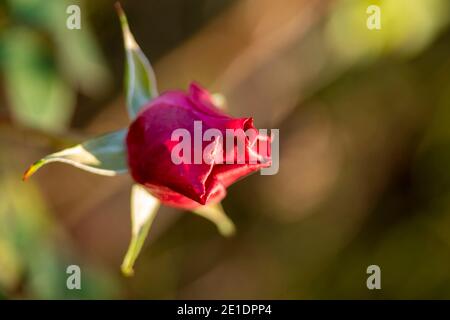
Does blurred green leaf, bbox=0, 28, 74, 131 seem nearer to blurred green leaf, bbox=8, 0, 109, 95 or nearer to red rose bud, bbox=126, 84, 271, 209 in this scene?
blurred green leaf, bbox=8, 0, 109, 95

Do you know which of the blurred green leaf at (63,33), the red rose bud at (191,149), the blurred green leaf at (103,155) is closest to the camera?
the red rose bud at (191,149)

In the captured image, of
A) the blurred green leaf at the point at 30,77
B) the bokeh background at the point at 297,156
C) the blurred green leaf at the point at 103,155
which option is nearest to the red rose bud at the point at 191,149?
the blurred green leaf at the point at 103,155

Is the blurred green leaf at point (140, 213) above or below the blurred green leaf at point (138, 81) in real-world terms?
below

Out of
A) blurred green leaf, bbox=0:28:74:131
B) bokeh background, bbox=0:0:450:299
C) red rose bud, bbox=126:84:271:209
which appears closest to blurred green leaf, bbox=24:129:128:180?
red rose bud, bbox=126:84:271:209

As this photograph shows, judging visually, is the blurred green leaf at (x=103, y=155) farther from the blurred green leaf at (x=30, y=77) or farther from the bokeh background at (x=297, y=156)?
the bokeh background at (x=297, y=156)

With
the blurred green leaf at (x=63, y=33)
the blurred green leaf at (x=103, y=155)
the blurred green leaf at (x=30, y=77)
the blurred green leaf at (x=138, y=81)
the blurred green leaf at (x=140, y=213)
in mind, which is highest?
the blurred green leaf at (x=63, y=33)

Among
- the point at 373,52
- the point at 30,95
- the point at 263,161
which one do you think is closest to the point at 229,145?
the point at 263,161
